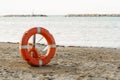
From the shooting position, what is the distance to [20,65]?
8.64m

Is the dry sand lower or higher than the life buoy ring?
lower

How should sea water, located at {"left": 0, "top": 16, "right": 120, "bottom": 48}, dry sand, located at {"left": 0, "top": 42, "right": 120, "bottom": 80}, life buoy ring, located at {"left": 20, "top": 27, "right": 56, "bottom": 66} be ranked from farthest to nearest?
sea water, located at {"left": 0, "top": 16, "right": 120, "bottom": 48}
life buoy ring, located at {"left": 20, "top": 27, "right": 56, "bottom": 66}
dry sand, located at {"left": 0, "top": 42, "right": 120, "bottom": 80}

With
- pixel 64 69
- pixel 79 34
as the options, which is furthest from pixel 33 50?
pixel 79 34

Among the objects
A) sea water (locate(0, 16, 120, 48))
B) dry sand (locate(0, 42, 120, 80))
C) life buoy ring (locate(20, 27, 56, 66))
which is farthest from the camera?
sea water (locate(0, 16, 120, 48))

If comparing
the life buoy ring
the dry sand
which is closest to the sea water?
the dry sand

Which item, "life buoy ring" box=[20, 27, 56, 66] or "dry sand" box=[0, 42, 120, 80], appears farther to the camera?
"life buoy ring" box=[20, 27, 56, 66]

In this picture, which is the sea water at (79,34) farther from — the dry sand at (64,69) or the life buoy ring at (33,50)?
the life buoy ring at (33,50)

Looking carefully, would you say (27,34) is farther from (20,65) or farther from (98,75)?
(98,75)

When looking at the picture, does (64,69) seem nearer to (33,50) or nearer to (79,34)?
(33,50)

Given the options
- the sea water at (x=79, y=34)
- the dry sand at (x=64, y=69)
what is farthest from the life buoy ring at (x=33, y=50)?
the sea water at (x=79, y=34)

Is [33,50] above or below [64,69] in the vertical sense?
above

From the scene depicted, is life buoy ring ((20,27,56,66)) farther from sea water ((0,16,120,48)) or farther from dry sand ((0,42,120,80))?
sea water ((0,16,120,48))

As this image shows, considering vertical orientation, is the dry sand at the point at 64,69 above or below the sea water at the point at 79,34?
below

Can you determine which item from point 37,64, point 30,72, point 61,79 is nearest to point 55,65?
point 37,64
